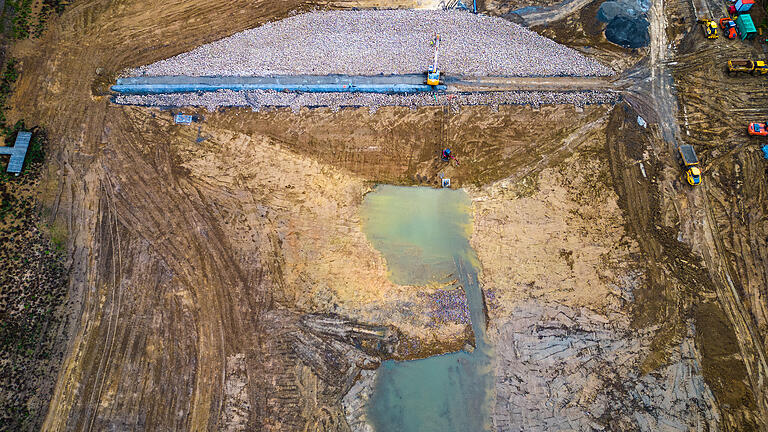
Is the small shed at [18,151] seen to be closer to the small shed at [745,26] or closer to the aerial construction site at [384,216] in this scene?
the aerial construction site at [384,216]

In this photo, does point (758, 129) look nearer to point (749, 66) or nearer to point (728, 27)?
point (749, 66)

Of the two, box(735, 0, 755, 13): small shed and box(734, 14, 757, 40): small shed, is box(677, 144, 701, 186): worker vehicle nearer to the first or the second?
box(734, 14, 757, 40): small shed

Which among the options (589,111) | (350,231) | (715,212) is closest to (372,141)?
(350,231)

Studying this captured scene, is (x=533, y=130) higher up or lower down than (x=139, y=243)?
higher up

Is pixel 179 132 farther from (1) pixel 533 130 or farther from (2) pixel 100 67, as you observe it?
(1) pixel 533 130

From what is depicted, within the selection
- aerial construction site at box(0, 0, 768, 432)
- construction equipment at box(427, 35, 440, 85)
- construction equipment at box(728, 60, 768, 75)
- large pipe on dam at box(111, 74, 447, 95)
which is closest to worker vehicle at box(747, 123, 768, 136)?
aerial construction site at box(0, 0, 768, 432)
